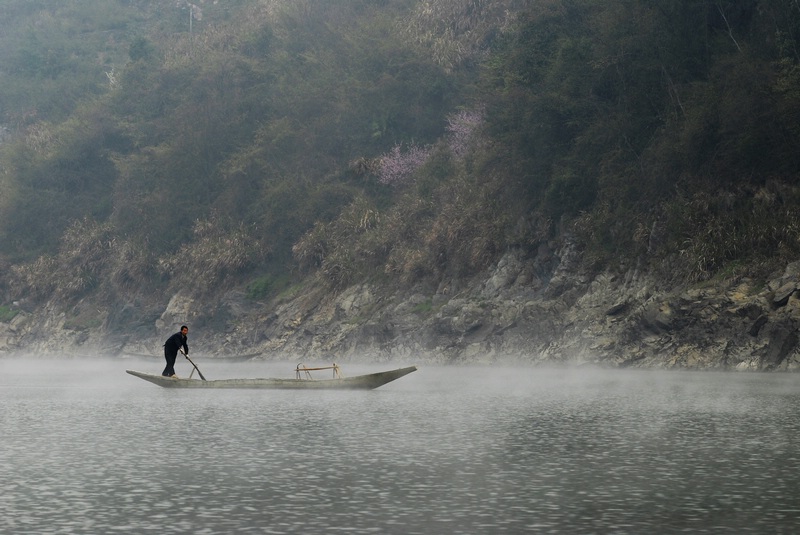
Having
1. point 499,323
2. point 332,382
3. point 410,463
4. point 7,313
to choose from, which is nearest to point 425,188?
point 499,323

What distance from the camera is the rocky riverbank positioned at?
47.4 metres

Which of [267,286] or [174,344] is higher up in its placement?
[267,286]

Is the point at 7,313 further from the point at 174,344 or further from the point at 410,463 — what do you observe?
the point at 410,463

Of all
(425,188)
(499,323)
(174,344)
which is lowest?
(174,344)

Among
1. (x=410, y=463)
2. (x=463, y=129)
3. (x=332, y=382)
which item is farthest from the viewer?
(x=463, y=129)

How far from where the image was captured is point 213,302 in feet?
269

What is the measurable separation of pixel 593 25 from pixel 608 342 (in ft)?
61.3

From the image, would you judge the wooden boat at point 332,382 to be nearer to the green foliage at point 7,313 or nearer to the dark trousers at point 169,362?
the dark trousers at point 169,362

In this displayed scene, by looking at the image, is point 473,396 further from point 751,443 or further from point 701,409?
point 751,443

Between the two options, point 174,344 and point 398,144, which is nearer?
point 174,344

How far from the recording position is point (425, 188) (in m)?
75.7

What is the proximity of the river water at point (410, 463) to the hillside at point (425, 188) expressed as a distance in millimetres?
15231

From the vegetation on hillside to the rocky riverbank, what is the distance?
5.18 feet

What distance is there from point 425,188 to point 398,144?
9.69 m
